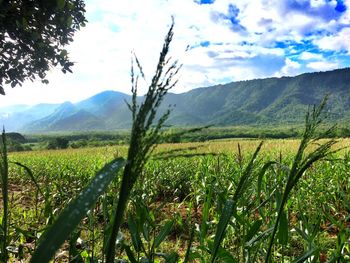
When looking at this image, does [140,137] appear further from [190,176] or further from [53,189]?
[53,189]

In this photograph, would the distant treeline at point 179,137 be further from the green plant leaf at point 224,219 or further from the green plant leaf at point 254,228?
the green plant leaf at point 254,228

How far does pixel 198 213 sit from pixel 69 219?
603 centimetres

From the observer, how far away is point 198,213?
651 centimetres

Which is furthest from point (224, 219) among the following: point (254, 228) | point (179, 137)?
point (254, 228)

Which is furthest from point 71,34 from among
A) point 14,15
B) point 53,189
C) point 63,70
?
point 53,189

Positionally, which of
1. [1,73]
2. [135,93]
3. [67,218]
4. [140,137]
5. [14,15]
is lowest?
[67,218]

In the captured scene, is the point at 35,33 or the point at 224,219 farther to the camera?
the point at 35,33

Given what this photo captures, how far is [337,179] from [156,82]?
714 centimetres

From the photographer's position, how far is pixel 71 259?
83.0 inches

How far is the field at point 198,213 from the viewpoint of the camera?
2070mm

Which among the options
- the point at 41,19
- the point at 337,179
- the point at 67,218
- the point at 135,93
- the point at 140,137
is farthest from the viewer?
the point at 337,179

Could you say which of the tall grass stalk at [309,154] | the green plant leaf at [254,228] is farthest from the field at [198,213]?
the tall grass stalk at [309,154]

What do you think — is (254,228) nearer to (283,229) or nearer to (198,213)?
(283,229)

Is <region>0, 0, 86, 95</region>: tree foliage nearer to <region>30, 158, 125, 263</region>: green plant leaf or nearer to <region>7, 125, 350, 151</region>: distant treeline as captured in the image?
<region>7, 125, 350, 151</region>: distant treeline
